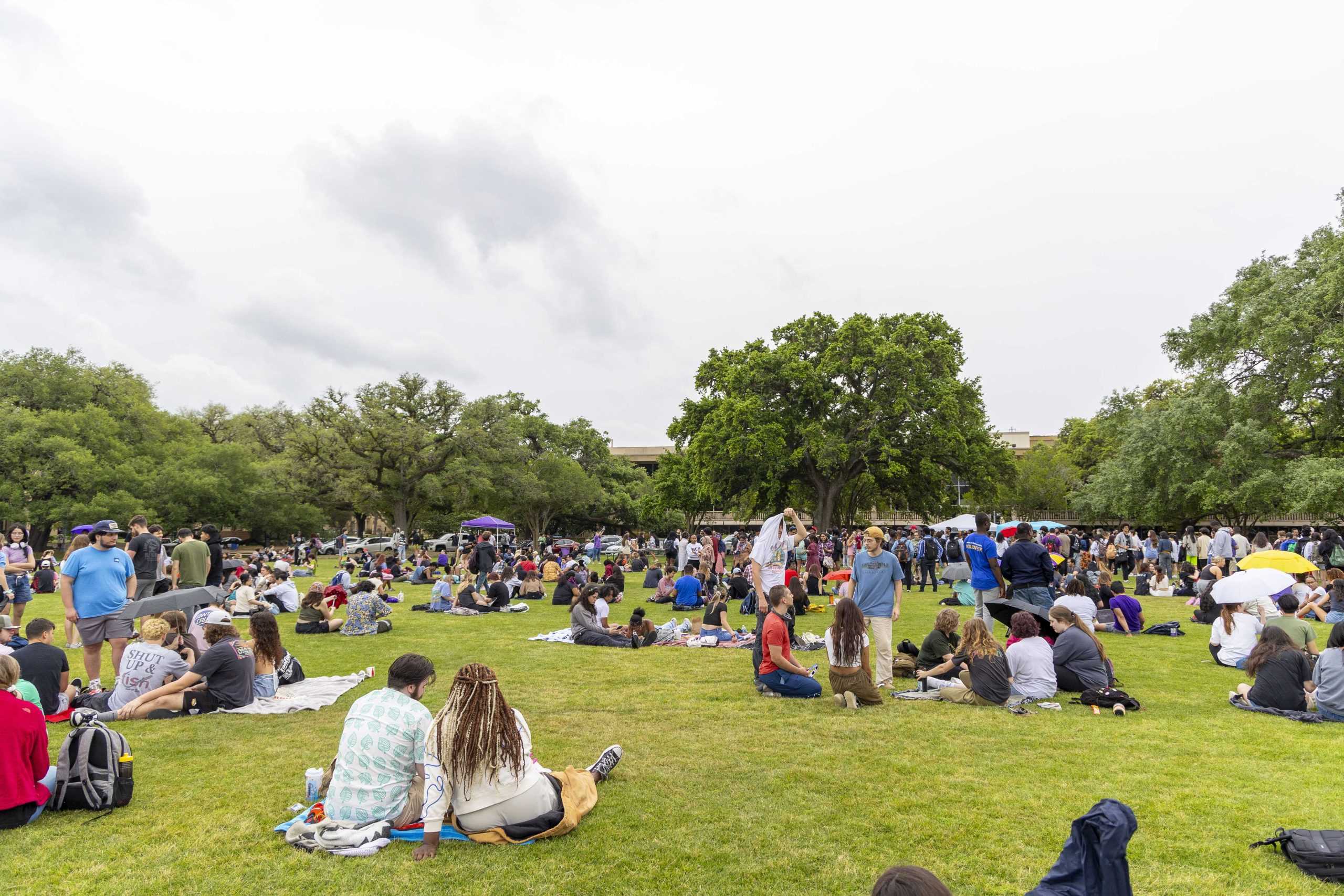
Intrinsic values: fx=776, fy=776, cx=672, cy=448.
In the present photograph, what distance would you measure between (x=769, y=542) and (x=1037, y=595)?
319cm

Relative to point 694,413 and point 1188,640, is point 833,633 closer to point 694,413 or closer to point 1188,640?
point 1188,640

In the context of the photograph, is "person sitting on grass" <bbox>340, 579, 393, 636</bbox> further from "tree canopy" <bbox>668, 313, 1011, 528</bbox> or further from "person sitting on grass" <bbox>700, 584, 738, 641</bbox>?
"tree canopy" <bbox>668, 313, 1011, 528</bbox>

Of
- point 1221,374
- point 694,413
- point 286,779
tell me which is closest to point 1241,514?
point 1221,374

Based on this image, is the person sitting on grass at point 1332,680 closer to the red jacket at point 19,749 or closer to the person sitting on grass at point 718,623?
the person sitting on grass at point 718,623

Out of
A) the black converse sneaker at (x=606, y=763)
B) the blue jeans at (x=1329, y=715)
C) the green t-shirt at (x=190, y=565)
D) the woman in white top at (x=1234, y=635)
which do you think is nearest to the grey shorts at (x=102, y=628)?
the green t-shirt at (x=190, y=565)

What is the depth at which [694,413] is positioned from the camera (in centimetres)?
3975

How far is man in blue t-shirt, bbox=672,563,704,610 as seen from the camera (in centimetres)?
1631

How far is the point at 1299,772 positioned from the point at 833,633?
3.65m

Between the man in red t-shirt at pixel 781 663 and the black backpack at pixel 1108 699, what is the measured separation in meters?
2.58

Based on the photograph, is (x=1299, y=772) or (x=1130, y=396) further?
(x=1130, y=396)

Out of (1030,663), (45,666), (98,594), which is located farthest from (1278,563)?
(98,594)

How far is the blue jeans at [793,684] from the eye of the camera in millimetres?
8102

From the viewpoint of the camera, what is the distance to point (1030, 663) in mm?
7812

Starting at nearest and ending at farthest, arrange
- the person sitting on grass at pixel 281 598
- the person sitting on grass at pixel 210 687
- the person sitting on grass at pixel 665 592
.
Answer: the person sitting on grass at pixel 210 687 < the person sitting on grass at pixel 281 598 < the person sitting on grass at pixel 665 592
